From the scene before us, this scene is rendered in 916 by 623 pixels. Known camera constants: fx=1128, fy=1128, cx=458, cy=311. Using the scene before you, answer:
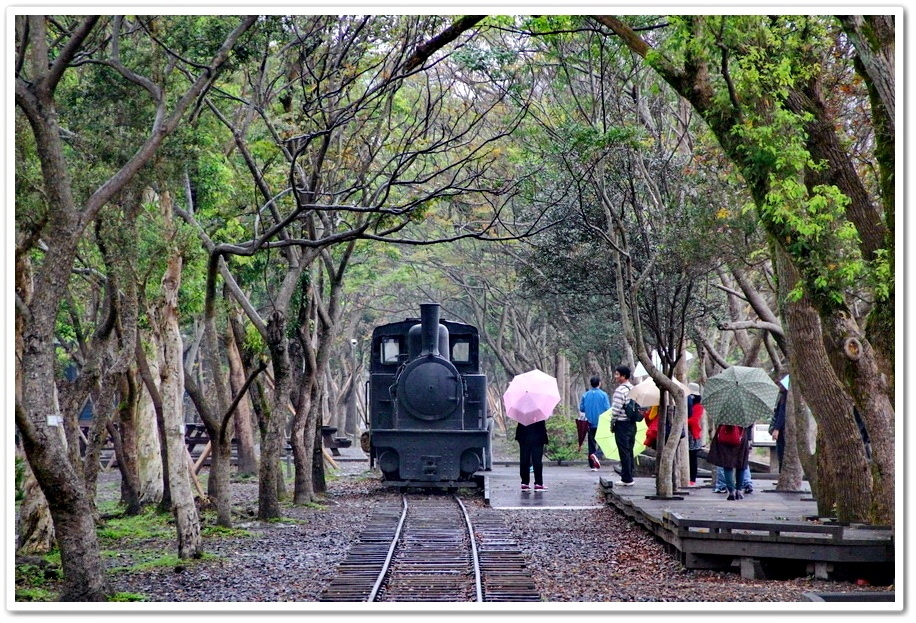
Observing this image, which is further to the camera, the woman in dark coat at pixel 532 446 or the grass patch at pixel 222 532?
the woman in dark coat at pixel 532 446

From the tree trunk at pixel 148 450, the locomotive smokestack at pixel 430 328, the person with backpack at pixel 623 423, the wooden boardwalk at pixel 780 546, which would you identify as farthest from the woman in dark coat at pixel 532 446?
the wooden boardwalk at pixel 780 546

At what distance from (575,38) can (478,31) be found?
245 cm

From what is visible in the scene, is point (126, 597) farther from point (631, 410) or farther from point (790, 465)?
point (790, 465)

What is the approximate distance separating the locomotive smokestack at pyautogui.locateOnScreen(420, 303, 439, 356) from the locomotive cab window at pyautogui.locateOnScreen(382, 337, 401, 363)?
1.71 meters

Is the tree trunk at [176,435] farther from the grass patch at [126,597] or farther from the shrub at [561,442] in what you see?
the shrub at [561,442]

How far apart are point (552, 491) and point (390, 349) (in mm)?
4297

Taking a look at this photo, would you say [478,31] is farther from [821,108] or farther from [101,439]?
[101,439]

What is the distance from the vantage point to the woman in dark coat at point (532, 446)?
1897 cm

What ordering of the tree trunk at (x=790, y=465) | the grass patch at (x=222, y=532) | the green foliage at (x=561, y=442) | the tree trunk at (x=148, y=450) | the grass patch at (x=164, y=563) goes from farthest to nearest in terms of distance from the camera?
the green foliage at (x=561, y=442) < the tree trunk at (x=148, y=450) < the tree trunk at (x=790, y=465) < the grass patch at (x=222, y=532) < the grass patch at (x=164, y=563)

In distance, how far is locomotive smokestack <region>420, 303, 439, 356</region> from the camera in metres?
20.3

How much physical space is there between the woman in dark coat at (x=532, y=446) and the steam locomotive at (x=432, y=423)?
3.00 feet

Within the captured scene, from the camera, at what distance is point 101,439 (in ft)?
44.4

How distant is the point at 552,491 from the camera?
2041 centimetres

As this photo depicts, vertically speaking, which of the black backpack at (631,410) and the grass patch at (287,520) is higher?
the black backpack at (631,410)
